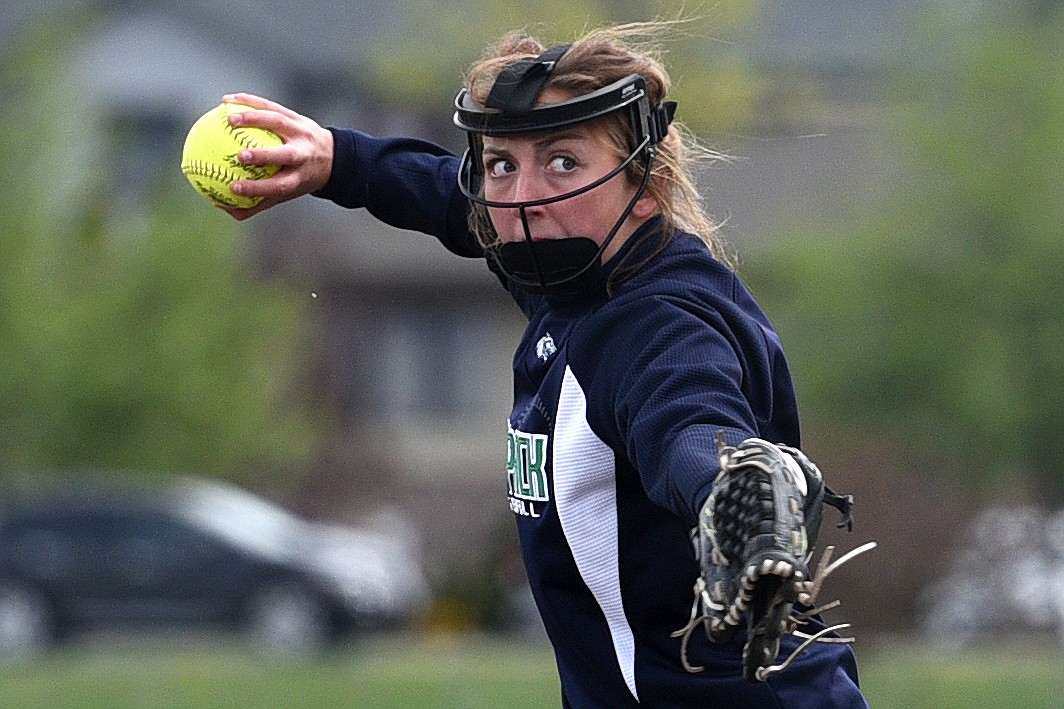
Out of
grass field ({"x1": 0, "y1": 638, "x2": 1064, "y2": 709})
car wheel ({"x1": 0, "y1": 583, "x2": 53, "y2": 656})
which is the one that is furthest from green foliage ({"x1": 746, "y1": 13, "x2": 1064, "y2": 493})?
car wheel ({"x1": 0, "y1": 583, "x2": 53, "y2": 656})

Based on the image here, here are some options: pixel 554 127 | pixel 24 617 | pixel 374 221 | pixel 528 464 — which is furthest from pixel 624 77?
pixel 374 221

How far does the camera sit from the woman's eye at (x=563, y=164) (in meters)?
3.61

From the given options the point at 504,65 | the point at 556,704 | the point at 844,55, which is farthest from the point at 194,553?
the point at 844,55

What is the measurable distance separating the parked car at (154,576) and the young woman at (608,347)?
1438cm

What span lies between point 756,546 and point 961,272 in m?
19.3

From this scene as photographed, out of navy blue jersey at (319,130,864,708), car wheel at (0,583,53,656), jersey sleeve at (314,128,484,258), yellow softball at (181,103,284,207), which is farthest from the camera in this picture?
car wheel at (0,583,53,656)

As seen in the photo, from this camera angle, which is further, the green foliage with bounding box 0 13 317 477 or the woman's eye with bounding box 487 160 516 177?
the green foliage with bounding box 0 13 317 477

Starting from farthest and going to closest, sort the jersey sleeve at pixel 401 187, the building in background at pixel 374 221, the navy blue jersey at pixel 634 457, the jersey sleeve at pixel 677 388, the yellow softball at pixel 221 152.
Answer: the building in background at pixel 374 221, the jersey sleeve at pixel 401 187, the yellow softball at pixel 221 152, the navy blue jersey at pixel 634 457, the jersey sleeve at pixel 677 388

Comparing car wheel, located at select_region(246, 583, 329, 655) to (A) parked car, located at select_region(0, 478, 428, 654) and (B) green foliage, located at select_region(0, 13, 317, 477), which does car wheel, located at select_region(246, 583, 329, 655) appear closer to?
(A) parked car, located at select_region(0, 478, 428, 654)

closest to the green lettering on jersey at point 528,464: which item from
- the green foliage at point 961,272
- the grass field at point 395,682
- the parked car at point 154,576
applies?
the grass field at point 395,682

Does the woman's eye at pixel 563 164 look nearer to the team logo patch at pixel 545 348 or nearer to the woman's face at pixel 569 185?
the woman's face at pixel 569 185

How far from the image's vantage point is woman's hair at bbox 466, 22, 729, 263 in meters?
3.65

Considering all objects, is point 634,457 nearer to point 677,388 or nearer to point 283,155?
point 677,388

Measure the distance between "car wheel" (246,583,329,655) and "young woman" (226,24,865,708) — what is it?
1435 centimetres
